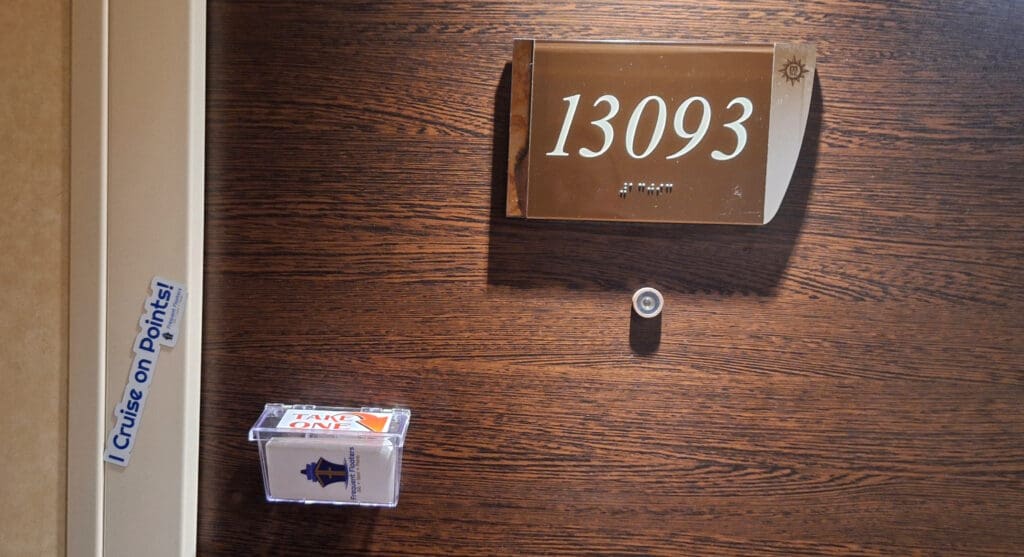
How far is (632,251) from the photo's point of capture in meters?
1.20

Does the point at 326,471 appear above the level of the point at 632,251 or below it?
below

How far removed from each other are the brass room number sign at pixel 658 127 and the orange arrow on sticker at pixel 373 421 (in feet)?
1.63

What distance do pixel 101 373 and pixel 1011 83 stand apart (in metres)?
1.89

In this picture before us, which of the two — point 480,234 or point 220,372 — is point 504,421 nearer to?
point 480,234

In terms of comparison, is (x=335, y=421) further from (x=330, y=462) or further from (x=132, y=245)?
(x=132, y=245)

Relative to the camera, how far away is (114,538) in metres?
1.18

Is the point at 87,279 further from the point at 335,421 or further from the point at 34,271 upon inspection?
the point at 335,421

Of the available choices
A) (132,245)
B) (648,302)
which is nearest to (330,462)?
(132,245)

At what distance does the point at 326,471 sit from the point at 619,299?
0.66 metres

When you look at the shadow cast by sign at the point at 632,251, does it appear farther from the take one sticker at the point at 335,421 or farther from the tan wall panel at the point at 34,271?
the tan wall panel at the point at 34,271

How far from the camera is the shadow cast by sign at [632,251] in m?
1.19

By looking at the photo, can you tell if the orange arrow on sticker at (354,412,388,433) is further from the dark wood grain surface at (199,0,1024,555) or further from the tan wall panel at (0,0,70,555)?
the tan wall panel at (0,0,70,555)

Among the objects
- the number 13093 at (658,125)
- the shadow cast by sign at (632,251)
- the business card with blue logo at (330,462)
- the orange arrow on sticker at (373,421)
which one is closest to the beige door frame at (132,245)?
the business card with blue logo at (330,462)

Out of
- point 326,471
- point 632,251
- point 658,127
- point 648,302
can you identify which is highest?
point 658,127
